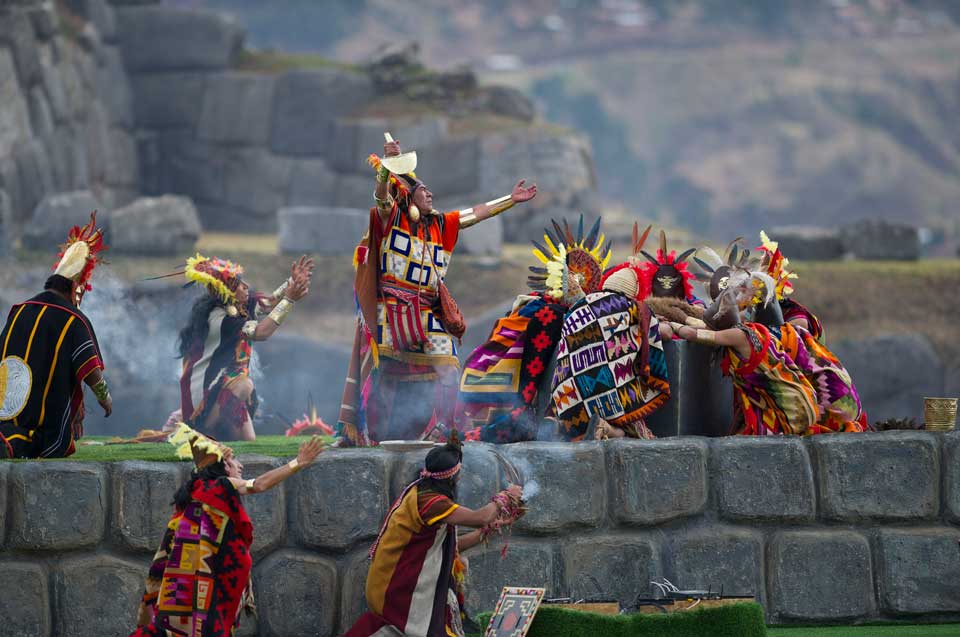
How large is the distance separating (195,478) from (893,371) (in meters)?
14.5

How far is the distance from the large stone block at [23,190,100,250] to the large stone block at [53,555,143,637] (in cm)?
1229

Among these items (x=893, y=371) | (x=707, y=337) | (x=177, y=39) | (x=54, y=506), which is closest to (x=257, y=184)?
(x=177, y=39)

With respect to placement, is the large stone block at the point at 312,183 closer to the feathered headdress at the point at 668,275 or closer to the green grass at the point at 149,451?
the green grass at the point at 149,451

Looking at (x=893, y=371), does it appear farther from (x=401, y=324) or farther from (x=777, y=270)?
(x=401, y=324)

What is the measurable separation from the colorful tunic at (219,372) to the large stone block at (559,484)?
8.35ft

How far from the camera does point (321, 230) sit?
19.8m

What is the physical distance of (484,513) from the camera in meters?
6.58

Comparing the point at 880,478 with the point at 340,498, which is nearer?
the point at 340,498

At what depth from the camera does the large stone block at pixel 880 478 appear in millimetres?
7715

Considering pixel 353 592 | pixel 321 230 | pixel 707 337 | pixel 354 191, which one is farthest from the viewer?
pixel 354 191

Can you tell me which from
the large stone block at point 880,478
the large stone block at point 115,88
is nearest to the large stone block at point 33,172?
the large stone block at point 115,88

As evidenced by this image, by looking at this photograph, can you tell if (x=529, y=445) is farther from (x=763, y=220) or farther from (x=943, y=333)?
(x=763, y=220)

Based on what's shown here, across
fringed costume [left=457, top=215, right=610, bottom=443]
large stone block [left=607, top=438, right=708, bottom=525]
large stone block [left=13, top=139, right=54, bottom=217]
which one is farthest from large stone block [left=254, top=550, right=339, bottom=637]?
large stone block [left=13, top=139, right=54, bottom=217]

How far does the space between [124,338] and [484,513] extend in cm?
887
